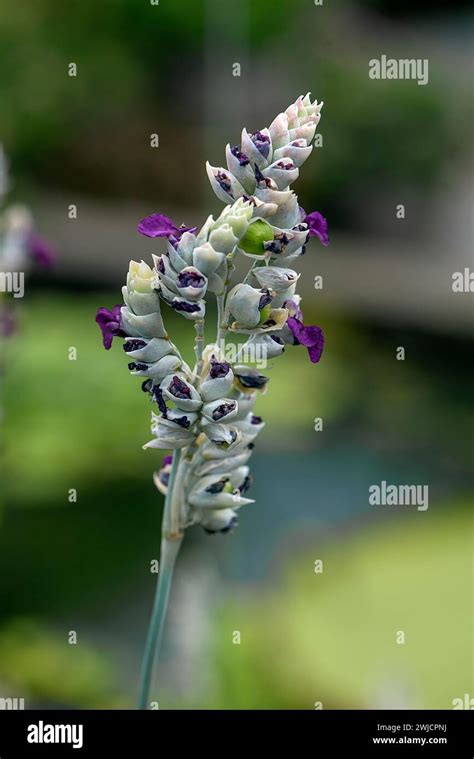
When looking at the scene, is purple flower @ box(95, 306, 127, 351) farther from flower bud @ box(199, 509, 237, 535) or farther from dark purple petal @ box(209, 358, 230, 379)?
flower bud @ box(199, 509, 237, 535)

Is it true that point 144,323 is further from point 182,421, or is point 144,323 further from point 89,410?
point 89,410

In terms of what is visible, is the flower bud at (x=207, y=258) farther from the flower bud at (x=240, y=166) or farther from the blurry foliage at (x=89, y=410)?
the blurry foliage at (x=89, y=410)

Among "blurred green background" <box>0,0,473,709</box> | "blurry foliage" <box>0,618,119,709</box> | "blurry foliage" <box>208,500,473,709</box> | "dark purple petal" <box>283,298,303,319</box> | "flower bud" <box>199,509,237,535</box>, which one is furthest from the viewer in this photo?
"blurred green background" <box>0,0,473,709</box>

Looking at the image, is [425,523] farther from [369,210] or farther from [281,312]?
[369,210]

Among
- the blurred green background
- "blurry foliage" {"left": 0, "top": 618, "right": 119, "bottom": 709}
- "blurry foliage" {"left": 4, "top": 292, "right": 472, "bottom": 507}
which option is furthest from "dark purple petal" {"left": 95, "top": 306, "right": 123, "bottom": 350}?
"blurry foliage" {"left": 0, "top": 618, "right": 119, "bottom": 709}

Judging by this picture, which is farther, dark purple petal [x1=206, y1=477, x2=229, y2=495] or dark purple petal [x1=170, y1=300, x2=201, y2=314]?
dark purple petal [x1=206, y1=477, x2=229, y2=495]
